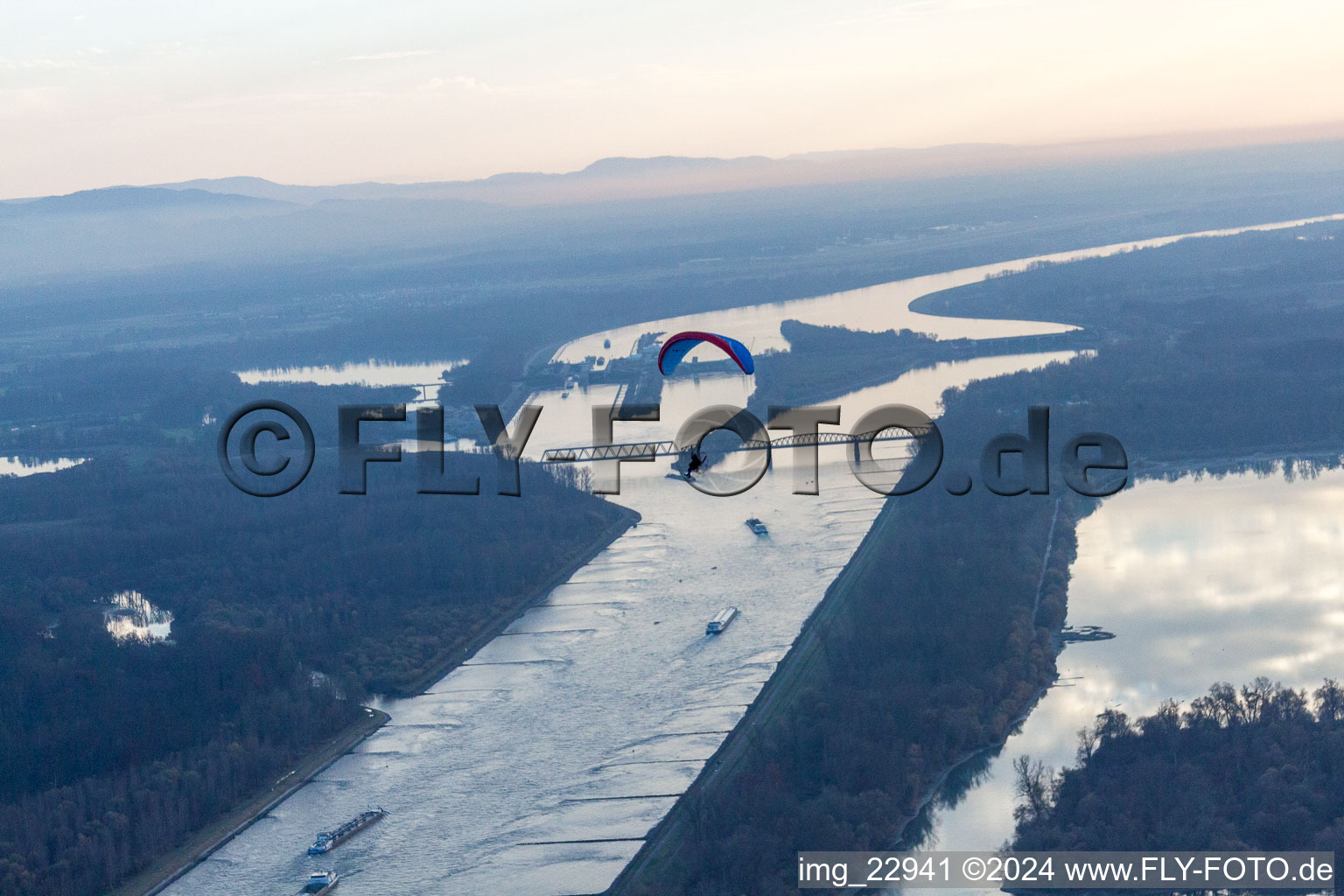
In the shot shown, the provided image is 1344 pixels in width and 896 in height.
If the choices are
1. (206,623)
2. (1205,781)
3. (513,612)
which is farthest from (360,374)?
(1205,781)

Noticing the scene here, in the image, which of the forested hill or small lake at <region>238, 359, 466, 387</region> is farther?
small lake at <region>238, 359, 466, 387</region>

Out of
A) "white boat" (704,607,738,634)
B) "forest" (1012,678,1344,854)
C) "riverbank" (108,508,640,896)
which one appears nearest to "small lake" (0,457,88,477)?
"riverbank" (108,508,640,896)

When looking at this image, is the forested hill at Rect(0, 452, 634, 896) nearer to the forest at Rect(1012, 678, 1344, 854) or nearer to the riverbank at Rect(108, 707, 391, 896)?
the riverbank at Rect(108, 707, 391, 896)

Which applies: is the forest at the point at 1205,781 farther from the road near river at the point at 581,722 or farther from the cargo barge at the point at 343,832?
the cargo barge at the point at 343,832

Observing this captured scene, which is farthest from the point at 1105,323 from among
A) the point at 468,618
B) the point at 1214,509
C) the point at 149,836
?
the point at 149,836

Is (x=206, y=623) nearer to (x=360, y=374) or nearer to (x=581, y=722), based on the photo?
(x=581, y=722)

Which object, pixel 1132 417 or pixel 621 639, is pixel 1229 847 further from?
pixel 1132 417
